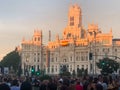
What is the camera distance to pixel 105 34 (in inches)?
6107

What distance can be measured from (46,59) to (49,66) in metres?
2.60

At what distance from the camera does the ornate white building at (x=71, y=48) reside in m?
153

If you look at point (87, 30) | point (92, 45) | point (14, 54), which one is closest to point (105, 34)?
point (92, 45)

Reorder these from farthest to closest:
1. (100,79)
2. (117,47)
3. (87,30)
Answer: (87,30)
(117,47)
(100,79)

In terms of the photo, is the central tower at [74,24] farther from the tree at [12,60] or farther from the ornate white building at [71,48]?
the tree at [12,60]

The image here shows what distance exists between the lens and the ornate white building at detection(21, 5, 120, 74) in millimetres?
153125

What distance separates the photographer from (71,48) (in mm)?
165125

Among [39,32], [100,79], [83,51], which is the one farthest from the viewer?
[39,32]

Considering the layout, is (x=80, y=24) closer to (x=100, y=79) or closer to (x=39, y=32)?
(x=39, y=32)

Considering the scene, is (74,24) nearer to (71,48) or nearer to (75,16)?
(75,16)

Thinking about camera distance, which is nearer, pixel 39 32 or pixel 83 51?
pixel 83 51

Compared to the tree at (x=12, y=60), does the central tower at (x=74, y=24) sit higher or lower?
higher

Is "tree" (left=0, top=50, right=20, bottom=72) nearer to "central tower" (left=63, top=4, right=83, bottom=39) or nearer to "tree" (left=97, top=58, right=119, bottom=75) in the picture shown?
"central tower" (left=63, top=4, right=83, bottom=39)

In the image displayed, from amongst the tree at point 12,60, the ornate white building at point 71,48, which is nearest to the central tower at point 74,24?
the ornate white building at point 71,48
